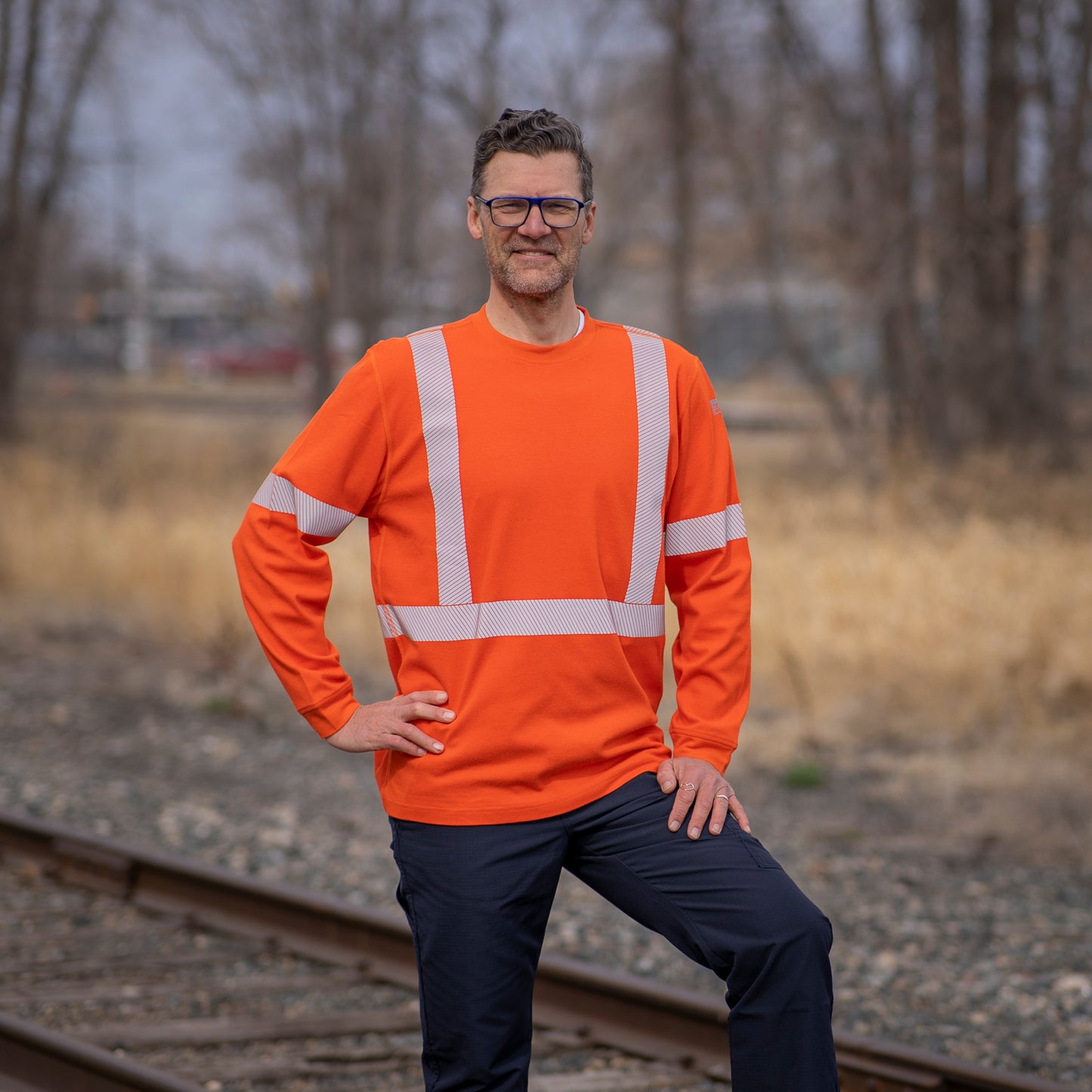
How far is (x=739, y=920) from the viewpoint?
2289mm

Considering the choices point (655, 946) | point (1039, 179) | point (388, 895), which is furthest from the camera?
point (1039, 179)

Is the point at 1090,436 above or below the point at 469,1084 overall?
above

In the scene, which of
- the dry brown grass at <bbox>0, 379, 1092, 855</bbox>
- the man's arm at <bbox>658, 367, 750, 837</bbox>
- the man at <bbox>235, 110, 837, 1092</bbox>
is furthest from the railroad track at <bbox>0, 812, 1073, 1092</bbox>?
the dry brown grass at <bbox>0, 379, 1092, 855</bbox>

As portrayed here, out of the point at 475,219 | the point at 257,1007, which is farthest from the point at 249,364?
the point at 475,219

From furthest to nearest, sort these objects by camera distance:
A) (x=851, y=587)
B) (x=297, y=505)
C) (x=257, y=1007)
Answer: (x=851, y=587) → (x=257, y=1007) → (x=297, y=505)

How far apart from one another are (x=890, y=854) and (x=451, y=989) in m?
3.93

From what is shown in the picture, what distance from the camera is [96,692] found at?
8.83 meters

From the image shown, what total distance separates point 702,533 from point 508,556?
16.0 inches

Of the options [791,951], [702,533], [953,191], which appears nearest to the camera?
[791,951]

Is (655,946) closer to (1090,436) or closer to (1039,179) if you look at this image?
(1039,179)

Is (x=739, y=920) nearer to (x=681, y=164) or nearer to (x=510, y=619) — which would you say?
(x=510, y=619)

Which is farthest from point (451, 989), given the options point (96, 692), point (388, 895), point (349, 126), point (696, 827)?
point (349, 126)

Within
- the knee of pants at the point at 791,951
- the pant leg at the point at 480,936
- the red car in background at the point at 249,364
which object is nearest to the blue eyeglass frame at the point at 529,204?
Result: the pant leg at the point at 480,936

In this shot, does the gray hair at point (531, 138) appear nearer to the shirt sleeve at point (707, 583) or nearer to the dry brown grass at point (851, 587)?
the shirt sleeve at point (707, 583)
